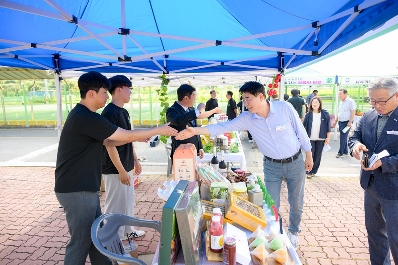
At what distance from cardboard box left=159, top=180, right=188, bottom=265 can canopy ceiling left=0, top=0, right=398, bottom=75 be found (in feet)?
5.50

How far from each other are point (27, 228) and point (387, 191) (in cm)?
451

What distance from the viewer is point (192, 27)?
3650 mm

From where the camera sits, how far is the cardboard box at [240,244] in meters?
1.51

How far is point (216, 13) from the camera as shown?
3143 mm

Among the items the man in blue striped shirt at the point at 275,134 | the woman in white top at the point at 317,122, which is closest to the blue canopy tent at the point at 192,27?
the man in blue striped shirt at the point at 275,134

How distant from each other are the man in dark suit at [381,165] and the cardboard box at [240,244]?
4.04ft

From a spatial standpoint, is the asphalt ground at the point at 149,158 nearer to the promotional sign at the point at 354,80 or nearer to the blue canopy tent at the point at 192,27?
the promotional sign at the point at 354,80

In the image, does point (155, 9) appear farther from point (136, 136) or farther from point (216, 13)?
point (136, 136)

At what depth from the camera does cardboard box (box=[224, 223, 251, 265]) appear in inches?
59.4

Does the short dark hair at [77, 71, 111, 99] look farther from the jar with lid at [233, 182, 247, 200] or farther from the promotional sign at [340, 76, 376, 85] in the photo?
the promotional sign at [340, 76, 376, 85]

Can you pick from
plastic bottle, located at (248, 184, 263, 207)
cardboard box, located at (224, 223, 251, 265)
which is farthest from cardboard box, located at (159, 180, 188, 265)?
plastic bottle, located at (248, 184, 263, 207)

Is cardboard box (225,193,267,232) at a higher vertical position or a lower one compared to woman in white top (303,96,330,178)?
lower

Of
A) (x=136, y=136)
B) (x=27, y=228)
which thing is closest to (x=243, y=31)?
(x=136, y=136)

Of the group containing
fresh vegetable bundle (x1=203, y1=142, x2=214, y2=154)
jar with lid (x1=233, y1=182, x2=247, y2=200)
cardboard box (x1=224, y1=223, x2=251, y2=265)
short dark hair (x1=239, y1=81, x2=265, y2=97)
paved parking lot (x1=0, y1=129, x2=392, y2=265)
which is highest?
short dark hair (x1=239, y1=81, x2=265, y2=97)
